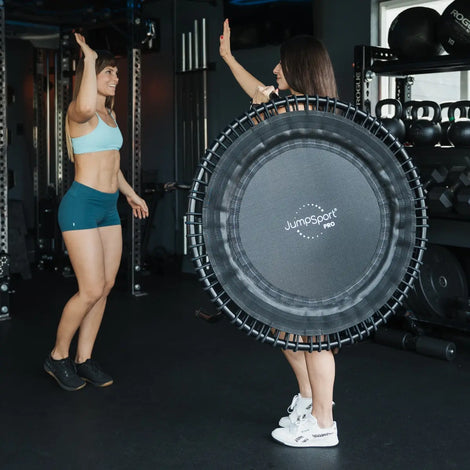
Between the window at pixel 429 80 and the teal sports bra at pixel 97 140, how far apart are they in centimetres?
291

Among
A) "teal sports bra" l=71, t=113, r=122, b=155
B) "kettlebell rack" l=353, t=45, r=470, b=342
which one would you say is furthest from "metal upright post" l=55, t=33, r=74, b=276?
"teal sports bra" l=71, t=113, r=122, b=155

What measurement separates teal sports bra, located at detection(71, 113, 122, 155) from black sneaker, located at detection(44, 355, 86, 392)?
3.33 ft

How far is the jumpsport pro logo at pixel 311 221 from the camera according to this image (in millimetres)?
2246

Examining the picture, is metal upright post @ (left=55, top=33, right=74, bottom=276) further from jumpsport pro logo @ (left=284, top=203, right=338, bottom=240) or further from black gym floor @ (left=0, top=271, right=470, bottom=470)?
jumpsport pro logo @ (left=284, top=203, right=338, bottom=240)

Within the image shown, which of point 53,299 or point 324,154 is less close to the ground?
point 324,154

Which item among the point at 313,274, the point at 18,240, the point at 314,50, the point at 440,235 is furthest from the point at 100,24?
the point at 313,274

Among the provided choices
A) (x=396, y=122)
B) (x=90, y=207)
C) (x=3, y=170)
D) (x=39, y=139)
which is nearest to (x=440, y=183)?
(x=396, y=122)

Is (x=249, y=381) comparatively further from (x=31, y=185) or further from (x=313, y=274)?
(x=31, y=185)

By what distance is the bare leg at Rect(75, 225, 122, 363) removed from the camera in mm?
3404

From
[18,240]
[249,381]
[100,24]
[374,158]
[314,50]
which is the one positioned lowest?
[249,381]

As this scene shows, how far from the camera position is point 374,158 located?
2285mm

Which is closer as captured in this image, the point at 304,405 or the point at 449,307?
the point at 304,405

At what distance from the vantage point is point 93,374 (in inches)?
138

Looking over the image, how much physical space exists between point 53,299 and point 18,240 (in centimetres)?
121
